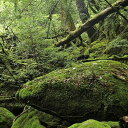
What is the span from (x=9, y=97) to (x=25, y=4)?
3.97 m

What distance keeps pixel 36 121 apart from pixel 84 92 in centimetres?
148

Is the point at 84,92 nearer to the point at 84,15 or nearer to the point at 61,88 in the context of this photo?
the point at 61,88

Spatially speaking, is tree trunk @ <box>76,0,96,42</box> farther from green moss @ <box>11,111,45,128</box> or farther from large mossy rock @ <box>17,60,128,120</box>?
green moss @ <box>11,111,45,128</box>

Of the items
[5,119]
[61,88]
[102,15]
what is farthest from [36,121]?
[102,15]

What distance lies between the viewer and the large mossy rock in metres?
4.27

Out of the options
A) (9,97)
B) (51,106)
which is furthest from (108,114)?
(9,97)

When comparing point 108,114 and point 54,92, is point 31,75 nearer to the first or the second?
point 54,92

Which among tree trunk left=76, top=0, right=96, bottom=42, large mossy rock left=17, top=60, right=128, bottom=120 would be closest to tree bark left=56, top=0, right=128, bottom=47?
tree trunk left=76, top=0, right=96, bottom=42

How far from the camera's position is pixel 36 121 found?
200 inches

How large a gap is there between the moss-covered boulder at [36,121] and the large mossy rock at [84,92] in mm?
484

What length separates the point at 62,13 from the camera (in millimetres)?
Result: 12453

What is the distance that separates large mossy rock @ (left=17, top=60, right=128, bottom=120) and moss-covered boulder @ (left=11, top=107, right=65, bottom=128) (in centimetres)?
48

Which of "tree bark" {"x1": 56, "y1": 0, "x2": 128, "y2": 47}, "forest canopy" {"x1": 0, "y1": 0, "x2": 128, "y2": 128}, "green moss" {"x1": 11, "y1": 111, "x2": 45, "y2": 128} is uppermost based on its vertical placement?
"tree bark" {"x1": 56, "y1": 0, "x2": 128, "y2": 47}

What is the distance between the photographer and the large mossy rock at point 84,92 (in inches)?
168
